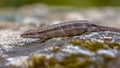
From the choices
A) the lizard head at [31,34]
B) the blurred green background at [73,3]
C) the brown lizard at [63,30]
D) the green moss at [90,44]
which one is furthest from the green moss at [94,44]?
the blurred green background at [73,3]

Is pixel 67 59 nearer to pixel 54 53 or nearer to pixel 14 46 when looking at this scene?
pixel 54 53

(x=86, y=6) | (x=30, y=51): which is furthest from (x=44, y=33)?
(x=86, y=6)

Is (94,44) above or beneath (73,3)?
above

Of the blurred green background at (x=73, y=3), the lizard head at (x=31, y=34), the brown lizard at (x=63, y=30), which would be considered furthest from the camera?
the blurred green background at (x=73, y=3)

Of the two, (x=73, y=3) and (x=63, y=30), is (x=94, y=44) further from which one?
(x=73, y=3)

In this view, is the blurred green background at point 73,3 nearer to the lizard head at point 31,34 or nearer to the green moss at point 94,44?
the lizard head at point 31,34

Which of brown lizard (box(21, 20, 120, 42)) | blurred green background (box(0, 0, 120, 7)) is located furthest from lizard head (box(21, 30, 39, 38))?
blurred green background (box(0, 0, 120, 7))

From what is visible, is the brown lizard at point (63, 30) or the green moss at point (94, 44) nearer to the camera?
the green moss at point (94, 44)

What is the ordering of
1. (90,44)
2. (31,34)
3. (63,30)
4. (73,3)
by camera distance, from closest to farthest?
(90,44)
(63,30)
(31,34)
(73,3)

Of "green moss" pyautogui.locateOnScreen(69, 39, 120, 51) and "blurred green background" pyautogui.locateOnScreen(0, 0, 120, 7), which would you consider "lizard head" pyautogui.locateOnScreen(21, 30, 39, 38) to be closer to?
"green moss" pyautogui.locateOnScreen(69, 39, 120, 51)

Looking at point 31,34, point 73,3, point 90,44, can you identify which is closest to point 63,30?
point 31,34

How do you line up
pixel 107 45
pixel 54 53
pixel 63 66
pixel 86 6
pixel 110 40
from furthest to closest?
1. pixel 86 6
2. pixel 110 40
3. pixel 107 45
4. pixel 54 53
5. pixel 63 66
